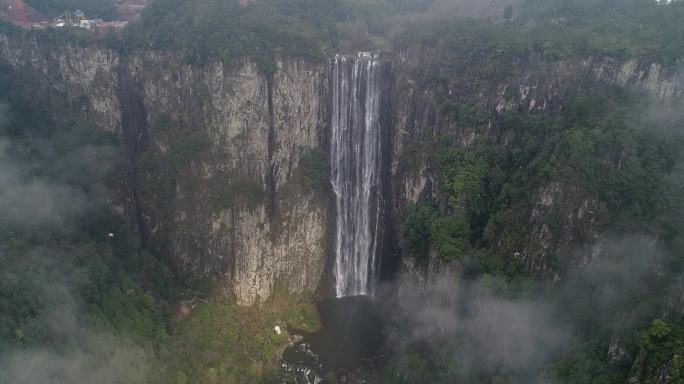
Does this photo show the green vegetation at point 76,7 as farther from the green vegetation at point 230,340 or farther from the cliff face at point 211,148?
the green vegetation at point 230,340

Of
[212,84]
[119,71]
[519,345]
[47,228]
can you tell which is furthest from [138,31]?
[519,345]

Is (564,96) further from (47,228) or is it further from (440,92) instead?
(47,228)

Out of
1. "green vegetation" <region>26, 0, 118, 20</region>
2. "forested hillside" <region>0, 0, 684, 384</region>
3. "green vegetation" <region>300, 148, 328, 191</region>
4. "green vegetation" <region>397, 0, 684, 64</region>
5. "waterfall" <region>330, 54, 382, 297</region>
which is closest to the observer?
"forested hillside" <region>0, 0, 684, 384</region>

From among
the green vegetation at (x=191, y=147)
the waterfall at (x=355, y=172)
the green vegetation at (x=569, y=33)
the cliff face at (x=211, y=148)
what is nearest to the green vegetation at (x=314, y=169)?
the cliff face at (x=211, y=148)

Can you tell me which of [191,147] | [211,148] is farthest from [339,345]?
[191,147]

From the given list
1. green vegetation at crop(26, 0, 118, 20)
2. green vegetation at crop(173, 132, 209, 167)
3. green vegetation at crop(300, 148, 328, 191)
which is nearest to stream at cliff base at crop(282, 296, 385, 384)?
green vegetation at crop(300, 148, 328, 191)

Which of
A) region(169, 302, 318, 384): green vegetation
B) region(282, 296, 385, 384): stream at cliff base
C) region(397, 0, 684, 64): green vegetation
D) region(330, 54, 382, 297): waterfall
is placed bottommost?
region(282, 296, 385, 384): stream at cliff base

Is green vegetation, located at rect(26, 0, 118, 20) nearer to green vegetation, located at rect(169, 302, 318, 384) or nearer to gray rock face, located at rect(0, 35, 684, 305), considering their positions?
gray rock face, located at rect(0, 35, 684, 305)

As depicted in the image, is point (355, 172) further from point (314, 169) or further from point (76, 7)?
point (76, 7)
